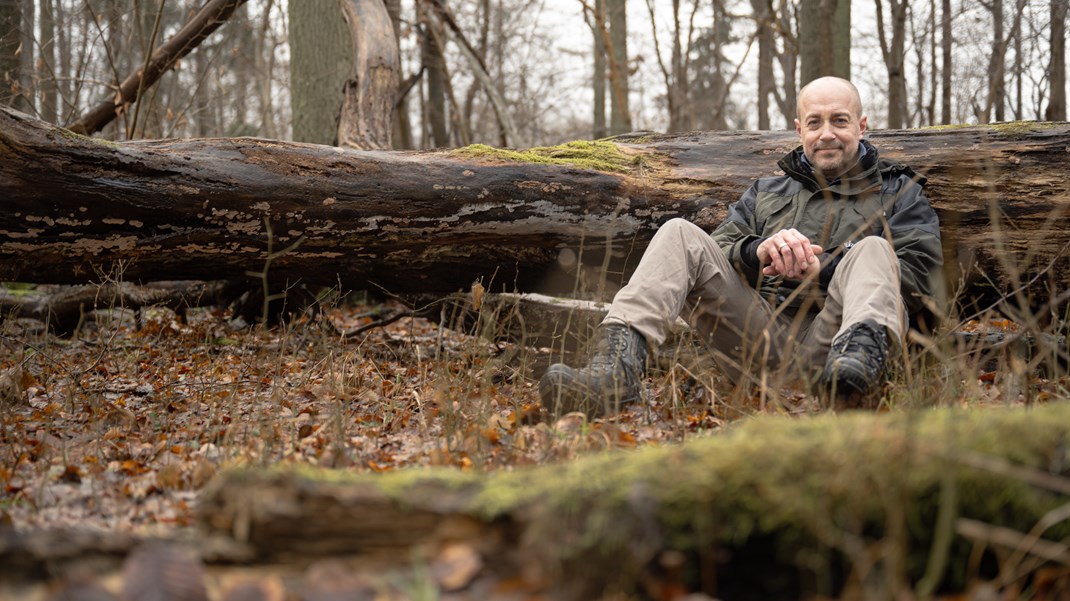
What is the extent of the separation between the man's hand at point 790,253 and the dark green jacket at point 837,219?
0.27ft

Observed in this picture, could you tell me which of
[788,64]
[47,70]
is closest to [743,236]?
[47,70]

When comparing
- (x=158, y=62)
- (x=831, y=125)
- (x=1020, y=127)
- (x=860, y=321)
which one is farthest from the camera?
(x=158, y=62)

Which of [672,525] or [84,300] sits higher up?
[84,300]

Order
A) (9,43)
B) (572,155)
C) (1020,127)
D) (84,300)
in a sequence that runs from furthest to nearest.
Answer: (9,43)
(84,300)
(572,155)
(1020,127)

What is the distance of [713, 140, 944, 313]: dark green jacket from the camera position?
384cm

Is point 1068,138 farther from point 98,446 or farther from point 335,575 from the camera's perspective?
point 98,446

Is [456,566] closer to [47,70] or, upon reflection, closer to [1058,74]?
[47,70]

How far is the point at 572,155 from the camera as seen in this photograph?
4.92 m

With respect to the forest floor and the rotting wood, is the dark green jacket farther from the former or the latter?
the rotting wood

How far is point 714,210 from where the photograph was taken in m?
4.82

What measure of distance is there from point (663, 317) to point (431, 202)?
164 centimetres

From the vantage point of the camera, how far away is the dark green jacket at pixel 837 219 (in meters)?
3.84

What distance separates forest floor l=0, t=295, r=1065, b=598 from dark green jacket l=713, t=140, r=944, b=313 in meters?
0.54

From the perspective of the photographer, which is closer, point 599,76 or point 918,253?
point 918,253
